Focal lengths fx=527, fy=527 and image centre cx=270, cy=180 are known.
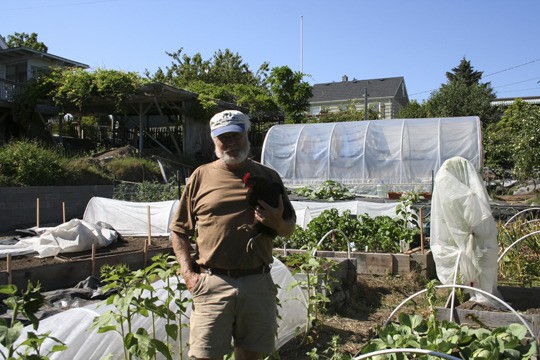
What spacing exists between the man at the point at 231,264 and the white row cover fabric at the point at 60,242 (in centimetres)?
575

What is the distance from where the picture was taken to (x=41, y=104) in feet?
63.7

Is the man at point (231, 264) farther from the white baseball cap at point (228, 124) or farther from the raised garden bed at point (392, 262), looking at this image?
the raised garden bed at point (392, 262)

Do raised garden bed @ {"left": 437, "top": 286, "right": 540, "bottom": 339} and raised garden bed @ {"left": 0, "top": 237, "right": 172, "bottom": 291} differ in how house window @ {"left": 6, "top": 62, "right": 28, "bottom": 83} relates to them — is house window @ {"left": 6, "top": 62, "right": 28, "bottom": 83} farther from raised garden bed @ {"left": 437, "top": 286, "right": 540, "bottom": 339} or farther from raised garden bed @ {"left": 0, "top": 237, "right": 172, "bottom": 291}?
raised garden bed @ {"left": 437, "top": 286, "right": 540, "bottom": 339}

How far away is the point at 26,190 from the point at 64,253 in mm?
4328

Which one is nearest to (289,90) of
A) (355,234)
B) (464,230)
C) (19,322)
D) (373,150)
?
(373,150)

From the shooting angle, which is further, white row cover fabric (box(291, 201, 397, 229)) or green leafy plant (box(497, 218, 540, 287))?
white row cover fabric (box(291, 201, 397, 229))

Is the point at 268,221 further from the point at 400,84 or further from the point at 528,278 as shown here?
the point at 400,84

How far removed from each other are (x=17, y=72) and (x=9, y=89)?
14.0ft

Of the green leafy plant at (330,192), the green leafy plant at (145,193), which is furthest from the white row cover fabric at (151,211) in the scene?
the green leafy plant at (330,192)

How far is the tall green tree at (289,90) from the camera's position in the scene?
82.6ft

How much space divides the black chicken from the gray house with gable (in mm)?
42837

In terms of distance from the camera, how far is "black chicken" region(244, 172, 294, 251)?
265 centimetres

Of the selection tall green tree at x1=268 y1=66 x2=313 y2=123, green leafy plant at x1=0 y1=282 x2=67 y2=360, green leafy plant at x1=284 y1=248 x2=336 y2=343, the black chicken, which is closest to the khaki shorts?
the black chicken

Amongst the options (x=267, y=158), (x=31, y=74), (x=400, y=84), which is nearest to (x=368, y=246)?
(x=267, y=158)
